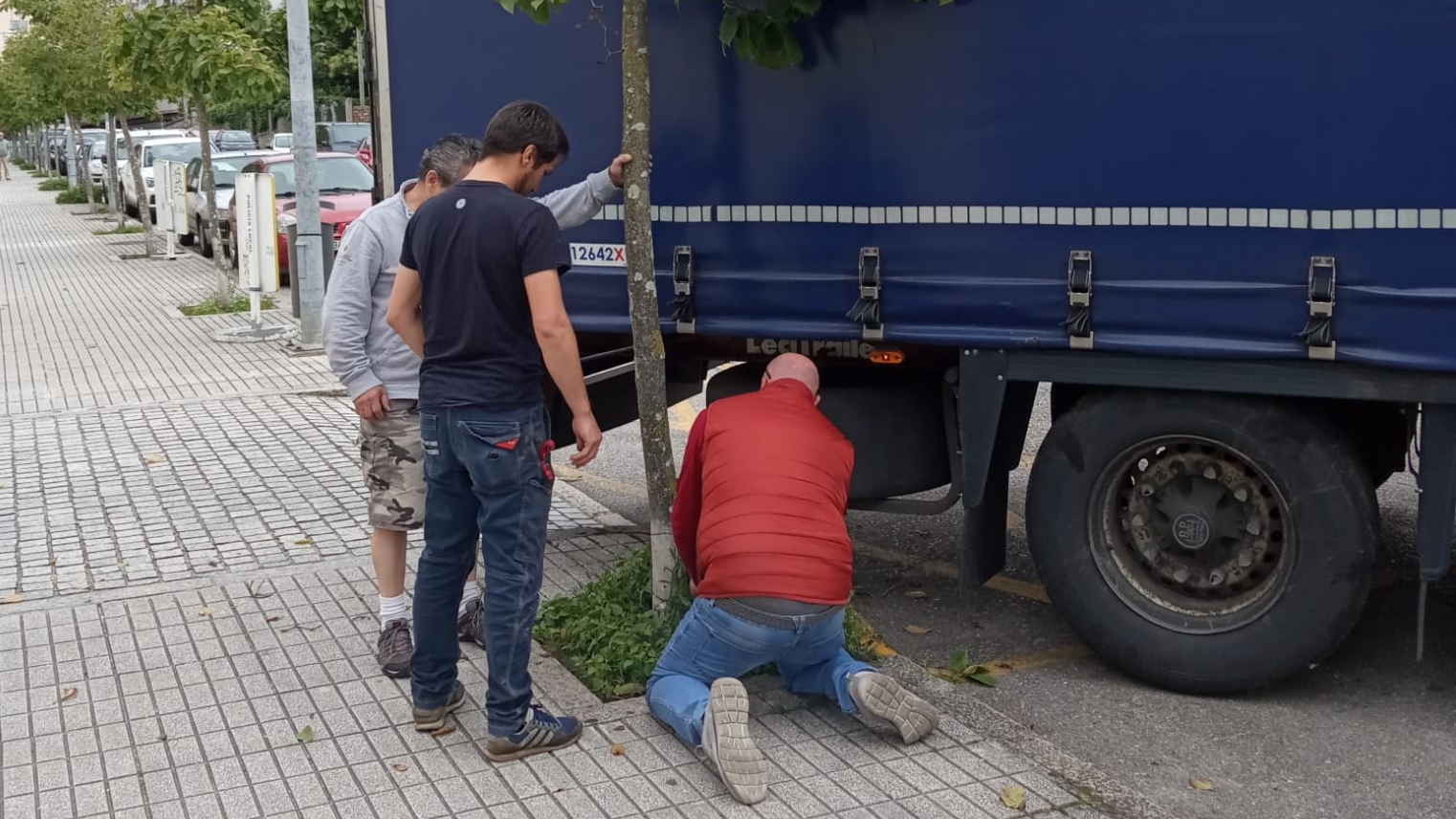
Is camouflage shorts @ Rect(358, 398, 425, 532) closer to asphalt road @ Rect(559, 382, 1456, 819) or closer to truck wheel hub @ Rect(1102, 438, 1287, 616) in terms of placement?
asphalt road @ Rect(559, 382, 1456, 819)

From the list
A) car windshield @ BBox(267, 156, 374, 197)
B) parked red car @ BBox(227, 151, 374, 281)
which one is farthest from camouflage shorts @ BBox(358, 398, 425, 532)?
car windshield @ BBox(267, 156, 374, 197)

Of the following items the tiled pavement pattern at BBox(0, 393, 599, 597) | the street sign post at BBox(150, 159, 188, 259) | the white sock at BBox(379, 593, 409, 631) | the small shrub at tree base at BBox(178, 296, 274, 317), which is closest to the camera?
the white sock at BBox(379, 593, 409, 631)

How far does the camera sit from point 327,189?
19438 millimetres

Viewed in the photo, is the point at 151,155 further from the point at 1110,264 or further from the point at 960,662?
the point at 1110,264

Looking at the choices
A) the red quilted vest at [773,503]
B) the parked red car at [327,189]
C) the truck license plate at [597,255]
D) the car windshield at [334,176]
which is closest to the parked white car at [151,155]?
the parked red car at [327,189]

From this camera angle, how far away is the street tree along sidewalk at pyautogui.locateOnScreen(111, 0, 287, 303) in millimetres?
15883

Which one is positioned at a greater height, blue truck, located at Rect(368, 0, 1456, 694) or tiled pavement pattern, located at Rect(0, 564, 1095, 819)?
blue truck, located at Rect(368, 0, 1456, 694)

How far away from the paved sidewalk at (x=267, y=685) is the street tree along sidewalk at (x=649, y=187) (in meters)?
0.73

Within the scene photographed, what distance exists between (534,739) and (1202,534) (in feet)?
7.37

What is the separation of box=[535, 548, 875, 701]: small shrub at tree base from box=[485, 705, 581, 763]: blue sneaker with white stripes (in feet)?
1.42

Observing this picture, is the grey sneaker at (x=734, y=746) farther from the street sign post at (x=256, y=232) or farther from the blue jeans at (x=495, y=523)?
the street sign post at (x=256, y=232)

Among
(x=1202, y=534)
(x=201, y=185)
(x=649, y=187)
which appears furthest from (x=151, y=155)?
(x=1202, y=534)

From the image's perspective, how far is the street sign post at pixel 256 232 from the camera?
46.5 ft

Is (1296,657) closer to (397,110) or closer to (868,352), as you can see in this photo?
(868,352)
